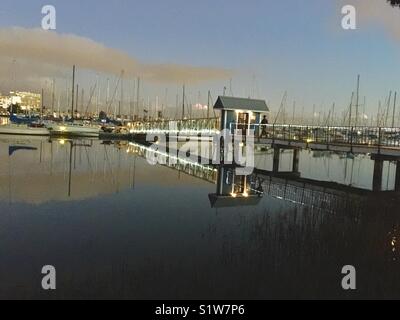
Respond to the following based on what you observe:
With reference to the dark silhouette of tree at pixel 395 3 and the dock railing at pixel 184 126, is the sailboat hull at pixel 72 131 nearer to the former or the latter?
the dock railing at pixel 184 126

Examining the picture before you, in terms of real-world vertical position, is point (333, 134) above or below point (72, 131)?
above

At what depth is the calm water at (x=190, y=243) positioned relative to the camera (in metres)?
9.54

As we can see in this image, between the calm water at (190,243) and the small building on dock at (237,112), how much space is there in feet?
61.5

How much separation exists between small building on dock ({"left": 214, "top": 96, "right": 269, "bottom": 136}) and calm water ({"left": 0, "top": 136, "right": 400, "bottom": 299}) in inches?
738

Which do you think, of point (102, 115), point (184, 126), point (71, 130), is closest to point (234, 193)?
point (184, 126)

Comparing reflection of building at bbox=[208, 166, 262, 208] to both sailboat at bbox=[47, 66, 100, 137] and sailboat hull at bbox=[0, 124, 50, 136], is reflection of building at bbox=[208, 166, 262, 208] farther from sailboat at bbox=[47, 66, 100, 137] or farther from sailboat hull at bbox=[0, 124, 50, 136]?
sailboat at bbox=[47, 66, 100, 137]

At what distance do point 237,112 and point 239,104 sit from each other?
3.26 feet

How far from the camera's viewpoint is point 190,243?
13133mm

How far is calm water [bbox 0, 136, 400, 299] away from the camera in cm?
954

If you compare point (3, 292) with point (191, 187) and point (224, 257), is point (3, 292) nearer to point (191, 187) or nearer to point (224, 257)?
point (224, 257)

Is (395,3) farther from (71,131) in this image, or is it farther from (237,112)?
(71,131)

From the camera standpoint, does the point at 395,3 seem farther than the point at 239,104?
No

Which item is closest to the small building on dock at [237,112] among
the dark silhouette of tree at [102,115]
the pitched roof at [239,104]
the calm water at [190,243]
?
the pitched roof at [239,104]
